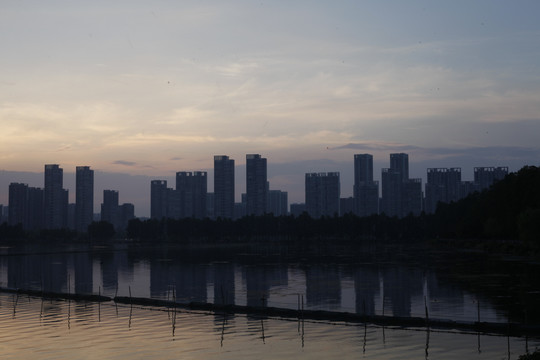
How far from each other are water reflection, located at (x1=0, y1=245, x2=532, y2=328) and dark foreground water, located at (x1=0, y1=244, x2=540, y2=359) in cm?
14

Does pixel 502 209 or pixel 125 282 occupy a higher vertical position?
pixel 502 209

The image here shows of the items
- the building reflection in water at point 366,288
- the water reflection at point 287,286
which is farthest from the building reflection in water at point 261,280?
the building reflection in water at point 366,288

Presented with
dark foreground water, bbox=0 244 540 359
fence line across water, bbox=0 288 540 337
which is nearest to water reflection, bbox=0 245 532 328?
dark foreground water, bbox=0 244 540 359

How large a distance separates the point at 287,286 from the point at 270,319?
3024 centimetres

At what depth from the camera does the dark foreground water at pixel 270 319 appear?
38.4 m

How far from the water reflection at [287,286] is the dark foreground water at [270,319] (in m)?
0.14

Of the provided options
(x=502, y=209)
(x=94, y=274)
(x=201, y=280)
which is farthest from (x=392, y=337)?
(x=502, y=209)

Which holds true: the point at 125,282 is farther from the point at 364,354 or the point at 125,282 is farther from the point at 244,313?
the point at 364,354

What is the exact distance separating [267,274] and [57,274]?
37183mm

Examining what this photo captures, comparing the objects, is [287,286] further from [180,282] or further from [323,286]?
→ [180,282]

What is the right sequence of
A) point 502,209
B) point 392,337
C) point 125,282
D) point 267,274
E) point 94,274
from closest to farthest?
1. point 392,337
2. point 125,282
3. point 267,274
4. point 94,274
5. point 502,209

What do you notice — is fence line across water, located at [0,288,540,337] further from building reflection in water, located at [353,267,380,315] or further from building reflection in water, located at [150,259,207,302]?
building reflection in water, located at [150,259,207,302]

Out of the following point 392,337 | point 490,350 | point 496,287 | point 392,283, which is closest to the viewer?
point 490,350

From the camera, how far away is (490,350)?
36.7 metres
